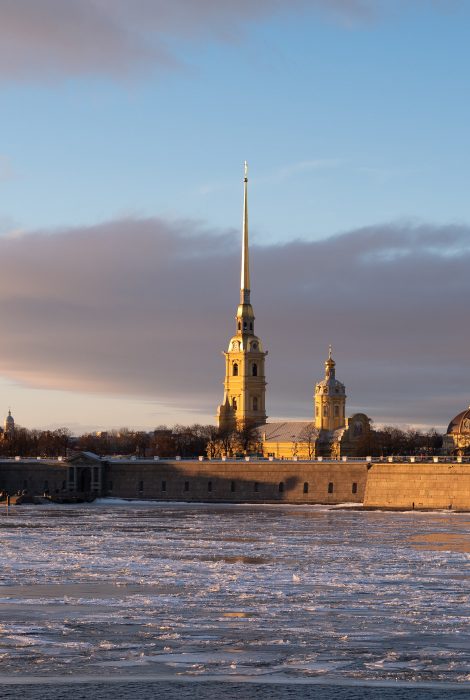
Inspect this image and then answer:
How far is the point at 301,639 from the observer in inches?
1035

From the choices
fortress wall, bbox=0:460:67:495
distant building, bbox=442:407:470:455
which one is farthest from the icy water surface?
distant building, bbox=442:407:470:455

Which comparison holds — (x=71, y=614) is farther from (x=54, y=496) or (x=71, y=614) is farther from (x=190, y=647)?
(x=54, y=496)

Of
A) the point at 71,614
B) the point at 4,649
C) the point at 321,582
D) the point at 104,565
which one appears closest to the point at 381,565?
the point at 321,582

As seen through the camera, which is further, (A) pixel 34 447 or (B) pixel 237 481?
(A) pixel 34 447

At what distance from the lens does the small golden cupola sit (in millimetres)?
177500

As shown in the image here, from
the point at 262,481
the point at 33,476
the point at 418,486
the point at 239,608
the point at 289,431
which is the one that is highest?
the point at 289,431

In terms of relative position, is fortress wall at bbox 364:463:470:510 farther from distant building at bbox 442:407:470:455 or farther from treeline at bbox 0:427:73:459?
distant building at bbox 442:407:470:455

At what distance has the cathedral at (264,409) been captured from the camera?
16988 centimetres

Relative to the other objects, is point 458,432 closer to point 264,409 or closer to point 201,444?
point 264,409

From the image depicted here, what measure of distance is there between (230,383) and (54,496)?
289 ft

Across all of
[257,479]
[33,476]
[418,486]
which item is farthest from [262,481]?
[33,476]

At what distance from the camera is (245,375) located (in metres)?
188

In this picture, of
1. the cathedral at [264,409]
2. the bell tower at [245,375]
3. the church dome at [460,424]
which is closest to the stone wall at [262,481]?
the cathedral at [264,409]

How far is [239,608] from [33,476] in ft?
278
